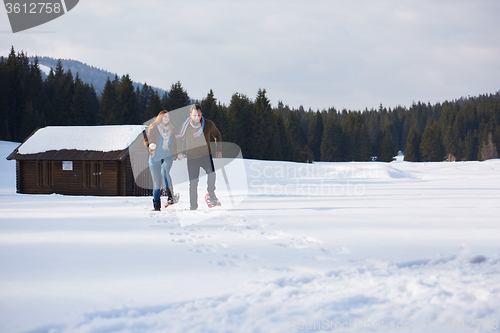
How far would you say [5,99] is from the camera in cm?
5672

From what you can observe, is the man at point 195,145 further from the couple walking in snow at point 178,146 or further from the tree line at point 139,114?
the tree line at point 139,114

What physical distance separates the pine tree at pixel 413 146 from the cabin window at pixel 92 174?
259 feet

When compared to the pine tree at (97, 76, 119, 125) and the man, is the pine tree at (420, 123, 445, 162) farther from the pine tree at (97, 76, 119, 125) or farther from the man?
the man

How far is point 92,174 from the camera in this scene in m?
16.4

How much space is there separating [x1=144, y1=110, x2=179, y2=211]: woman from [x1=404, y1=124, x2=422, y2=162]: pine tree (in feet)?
275

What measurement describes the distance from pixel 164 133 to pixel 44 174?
1189 cm

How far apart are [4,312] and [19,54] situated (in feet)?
254

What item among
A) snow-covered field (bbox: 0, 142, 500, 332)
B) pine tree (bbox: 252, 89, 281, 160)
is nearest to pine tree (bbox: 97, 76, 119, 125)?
pine tree (bbox: 252, 89, 281, 160)

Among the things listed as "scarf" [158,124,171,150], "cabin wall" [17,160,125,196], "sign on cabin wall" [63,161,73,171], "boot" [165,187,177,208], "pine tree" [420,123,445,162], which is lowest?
"boot" [165,187,177,208]

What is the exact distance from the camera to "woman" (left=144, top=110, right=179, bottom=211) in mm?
7984

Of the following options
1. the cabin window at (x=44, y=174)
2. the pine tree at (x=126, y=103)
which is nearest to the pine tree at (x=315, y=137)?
the pine tree at (x=126, y=103)

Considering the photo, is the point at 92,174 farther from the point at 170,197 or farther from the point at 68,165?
the point at 170,197

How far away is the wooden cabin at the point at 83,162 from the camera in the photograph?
1606 centimetres

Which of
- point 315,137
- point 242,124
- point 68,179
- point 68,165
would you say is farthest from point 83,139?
point 315,137
